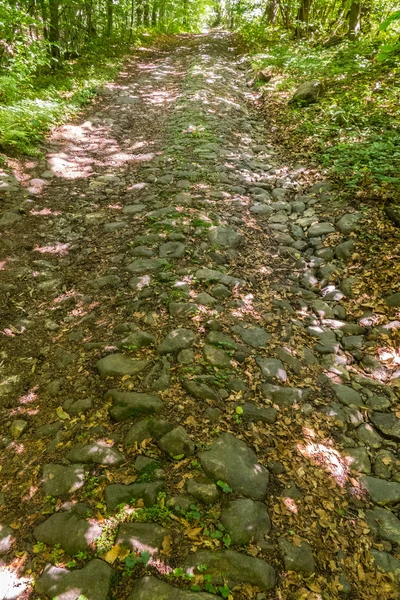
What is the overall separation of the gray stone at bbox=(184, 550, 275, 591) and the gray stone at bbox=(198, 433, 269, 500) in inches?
16.2

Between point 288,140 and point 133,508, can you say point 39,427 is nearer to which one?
point 133,508

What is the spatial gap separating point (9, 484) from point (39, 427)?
1.54 feet

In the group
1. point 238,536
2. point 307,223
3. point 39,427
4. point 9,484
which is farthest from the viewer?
point 307,223

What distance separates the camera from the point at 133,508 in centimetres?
247

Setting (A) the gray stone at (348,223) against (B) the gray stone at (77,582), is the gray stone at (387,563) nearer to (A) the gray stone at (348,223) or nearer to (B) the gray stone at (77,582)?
(B) the gray stone at (77,582)

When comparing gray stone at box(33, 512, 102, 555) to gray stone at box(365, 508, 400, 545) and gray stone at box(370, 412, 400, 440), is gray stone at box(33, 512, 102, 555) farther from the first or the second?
gray stone at box(370, 412, 400, 440)

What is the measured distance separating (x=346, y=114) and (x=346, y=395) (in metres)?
6.96

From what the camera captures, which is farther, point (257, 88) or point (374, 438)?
point (257, 88)

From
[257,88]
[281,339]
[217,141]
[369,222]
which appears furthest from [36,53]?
[281,339]

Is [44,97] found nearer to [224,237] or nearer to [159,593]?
[224,237]

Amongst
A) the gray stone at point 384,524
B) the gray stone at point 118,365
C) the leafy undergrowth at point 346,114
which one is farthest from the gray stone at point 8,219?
the gray stone at point 384,524

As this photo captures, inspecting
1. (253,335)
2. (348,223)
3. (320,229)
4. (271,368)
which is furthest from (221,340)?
(348,223)

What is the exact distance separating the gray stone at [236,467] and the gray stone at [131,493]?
0.38 meters

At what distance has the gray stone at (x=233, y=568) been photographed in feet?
7.19
